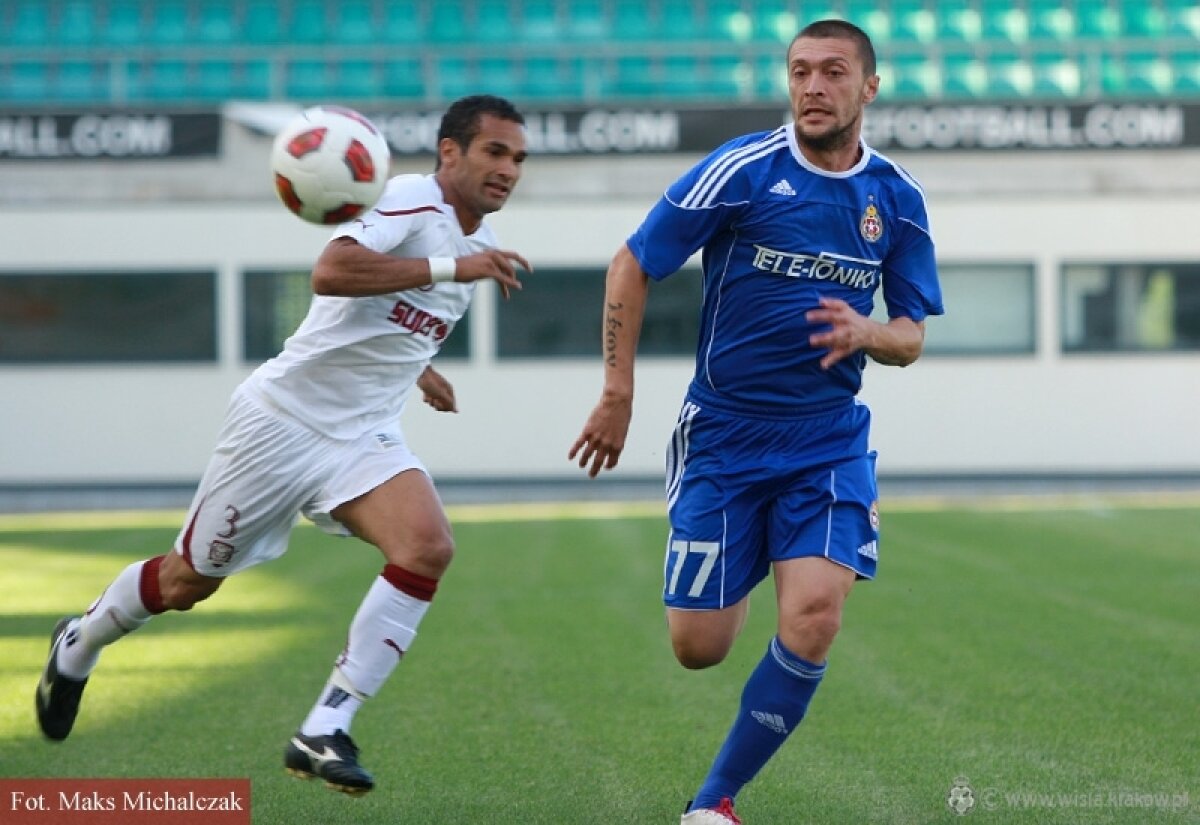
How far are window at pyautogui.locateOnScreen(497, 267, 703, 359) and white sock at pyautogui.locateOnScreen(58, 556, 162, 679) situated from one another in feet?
66.7

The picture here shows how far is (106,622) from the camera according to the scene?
641cm

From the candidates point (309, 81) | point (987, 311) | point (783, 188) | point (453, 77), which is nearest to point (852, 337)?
point (783, 188)

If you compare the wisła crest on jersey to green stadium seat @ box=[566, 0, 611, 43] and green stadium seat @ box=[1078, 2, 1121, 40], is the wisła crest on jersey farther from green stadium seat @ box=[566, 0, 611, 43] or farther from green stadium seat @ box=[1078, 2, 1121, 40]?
green stadium seat @ box=[1078, 2, 1121, 40]

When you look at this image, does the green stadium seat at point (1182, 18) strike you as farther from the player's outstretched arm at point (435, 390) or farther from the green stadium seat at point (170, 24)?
the player's outstretched arm at point (435, 390)

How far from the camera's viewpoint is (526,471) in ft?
88.8

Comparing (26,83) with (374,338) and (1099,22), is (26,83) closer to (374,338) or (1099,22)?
(1099,22)

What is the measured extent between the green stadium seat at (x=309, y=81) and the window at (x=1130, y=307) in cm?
1156

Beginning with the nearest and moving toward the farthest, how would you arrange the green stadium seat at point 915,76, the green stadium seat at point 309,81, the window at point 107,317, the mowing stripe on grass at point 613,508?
the mowing stripe on grass at point 613,508
the window at point 107,317
the green stadium seat at point 309,81
the green stadium seat at point 915,76

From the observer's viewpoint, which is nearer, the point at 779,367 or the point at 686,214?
the point at 686,214

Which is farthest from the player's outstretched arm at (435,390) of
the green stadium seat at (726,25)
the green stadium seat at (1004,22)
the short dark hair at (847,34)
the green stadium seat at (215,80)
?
the green stadium seat at (1004,22)

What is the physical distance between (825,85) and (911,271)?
0.68 m

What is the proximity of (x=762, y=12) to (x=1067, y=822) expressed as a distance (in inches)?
969

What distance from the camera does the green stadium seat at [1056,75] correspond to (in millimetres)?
A: 28516

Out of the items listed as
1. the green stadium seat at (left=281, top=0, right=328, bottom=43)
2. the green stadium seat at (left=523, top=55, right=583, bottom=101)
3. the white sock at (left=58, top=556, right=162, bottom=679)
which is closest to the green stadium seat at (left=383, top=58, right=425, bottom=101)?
the green stadium seat at (left=281, top=0, right=328, bottom=43)
